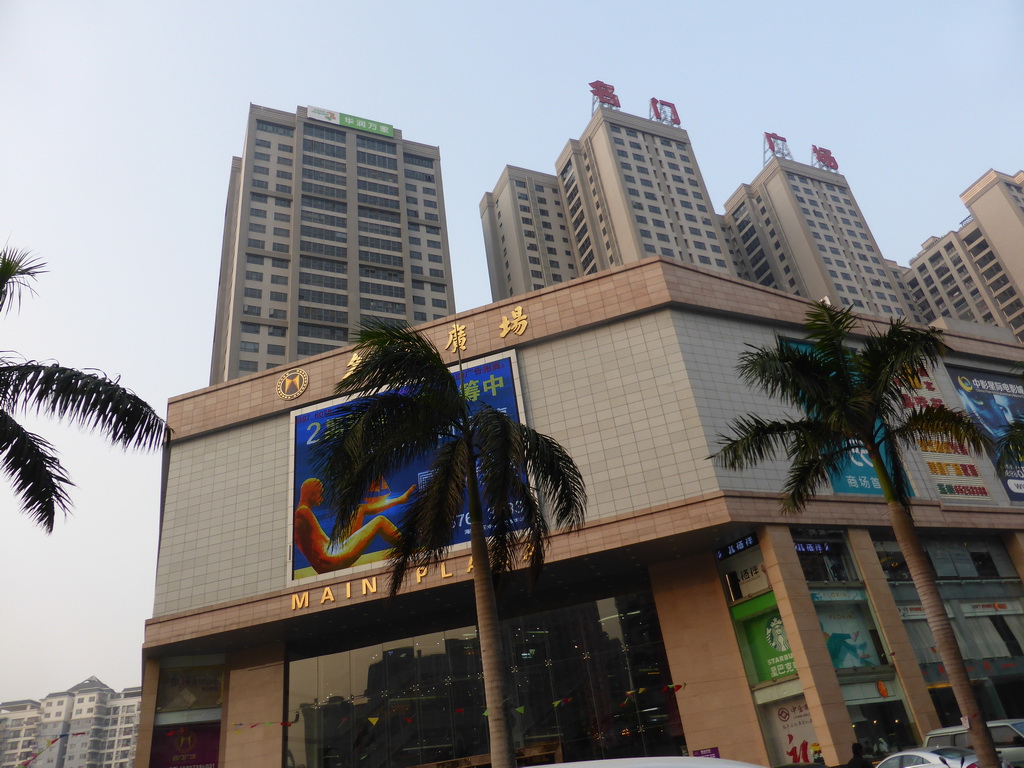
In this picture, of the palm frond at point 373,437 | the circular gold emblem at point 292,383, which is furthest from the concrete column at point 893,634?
the circular gold emblem at point 292,383

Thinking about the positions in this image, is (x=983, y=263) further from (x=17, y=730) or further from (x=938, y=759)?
(x=17, y=730)

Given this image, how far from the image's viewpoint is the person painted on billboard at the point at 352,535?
3753 centimetres

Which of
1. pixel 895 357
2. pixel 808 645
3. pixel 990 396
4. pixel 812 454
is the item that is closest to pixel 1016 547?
pixel 990 396

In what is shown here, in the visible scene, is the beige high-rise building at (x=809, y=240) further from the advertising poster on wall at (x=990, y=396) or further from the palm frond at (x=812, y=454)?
the palm frond at (x=812, y=454)

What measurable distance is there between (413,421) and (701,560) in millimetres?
23462

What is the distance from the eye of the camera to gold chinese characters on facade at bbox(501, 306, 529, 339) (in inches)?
1587

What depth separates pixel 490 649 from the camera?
51.5 feet

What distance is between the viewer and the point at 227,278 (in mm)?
96875

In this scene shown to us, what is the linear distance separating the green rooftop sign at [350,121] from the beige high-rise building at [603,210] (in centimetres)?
2491

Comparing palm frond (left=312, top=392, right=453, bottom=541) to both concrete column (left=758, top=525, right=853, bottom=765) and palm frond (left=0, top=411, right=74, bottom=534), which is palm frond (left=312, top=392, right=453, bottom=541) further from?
concrete column (left=758, top=525, right=853, bottom=765)

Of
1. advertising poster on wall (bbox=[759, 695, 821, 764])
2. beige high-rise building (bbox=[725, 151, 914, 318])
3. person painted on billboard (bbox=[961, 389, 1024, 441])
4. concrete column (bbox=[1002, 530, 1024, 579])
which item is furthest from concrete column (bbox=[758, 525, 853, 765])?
beige high-rise building (bbox=[725, 151, 914, 318])

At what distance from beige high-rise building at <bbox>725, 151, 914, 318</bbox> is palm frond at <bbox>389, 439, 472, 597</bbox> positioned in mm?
103072

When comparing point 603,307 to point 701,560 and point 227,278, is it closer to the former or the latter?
point 701,560

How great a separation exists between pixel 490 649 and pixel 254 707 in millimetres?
29083
